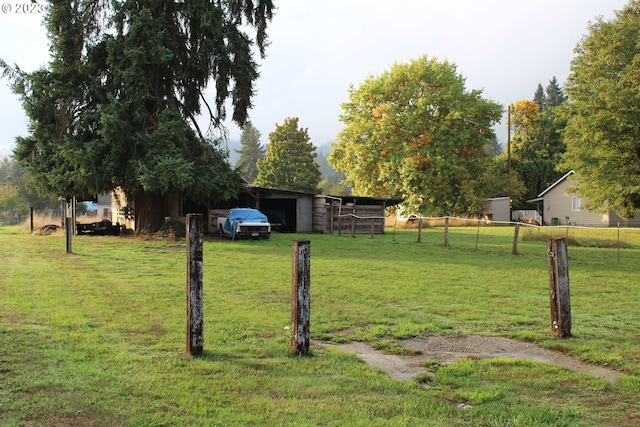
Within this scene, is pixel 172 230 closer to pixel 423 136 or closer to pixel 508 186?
pixel 423 136

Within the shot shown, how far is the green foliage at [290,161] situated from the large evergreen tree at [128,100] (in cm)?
3393

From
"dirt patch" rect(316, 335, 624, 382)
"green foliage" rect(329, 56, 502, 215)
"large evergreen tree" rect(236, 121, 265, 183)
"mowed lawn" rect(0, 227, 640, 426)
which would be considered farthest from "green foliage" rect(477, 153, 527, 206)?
"large evergreen tree" rect(236, 121, 265, 183)

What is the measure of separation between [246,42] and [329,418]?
82.8 ft

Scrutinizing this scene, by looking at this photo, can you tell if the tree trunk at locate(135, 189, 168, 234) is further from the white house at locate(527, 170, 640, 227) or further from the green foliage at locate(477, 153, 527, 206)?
the green foliage at locate(477, 153, 527, 206)

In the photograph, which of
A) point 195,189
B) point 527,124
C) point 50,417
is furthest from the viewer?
point 527,124

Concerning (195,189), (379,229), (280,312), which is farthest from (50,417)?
(379,229)

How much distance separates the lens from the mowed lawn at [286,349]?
433cm

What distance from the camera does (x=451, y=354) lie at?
20.6ft

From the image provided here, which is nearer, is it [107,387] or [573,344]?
[107,387]

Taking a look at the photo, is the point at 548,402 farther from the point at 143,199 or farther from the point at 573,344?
the point at 143,199

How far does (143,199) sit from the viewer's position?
26.2 meters

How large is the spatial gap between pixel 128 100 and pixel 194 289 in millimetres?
19448

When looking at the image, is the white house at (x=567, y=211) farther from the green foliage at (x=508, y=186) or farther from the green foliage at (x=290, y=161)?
the green foliage at (x=290, y=161)

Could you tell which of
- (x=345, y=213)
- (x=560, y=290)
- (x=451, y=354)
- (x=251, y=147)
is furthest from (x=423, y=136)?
(x=251, y=147)
